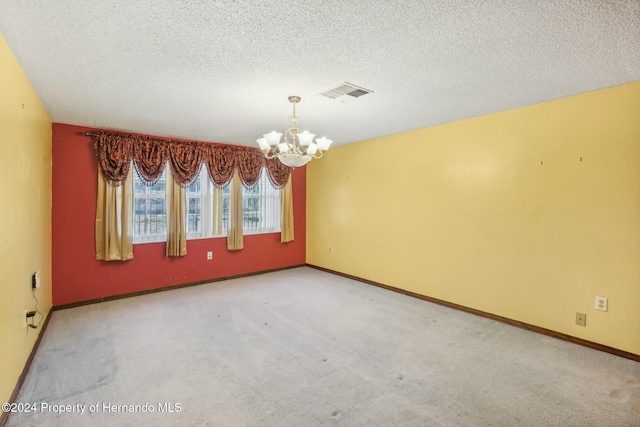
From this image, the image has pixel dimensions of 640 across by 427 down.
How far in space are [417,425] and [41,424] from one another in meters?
2.19

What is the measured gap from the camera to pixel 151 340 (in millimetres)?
2994

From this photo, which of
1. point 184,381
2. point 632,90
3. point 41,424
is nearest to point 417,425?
point 184,381

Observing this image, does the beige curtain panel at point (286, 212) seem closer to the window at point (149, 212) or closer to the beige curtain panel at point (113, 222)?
the window at point (149, 212)

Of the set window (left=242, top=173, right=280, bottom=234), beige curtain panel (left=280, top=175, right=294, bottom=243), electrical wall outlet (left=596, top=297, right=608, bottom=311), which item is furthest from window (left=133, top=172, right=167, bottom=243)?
electrical wall outlet (left=596, top=297, right=608, bottom=311)

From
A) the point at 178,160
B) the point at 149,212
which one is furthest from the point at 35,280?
the point at 178,160

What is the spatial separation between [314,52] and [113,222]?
3.54 meters

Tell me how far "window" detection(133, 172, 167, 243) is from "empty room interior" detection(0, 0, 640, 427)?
1.0 inches

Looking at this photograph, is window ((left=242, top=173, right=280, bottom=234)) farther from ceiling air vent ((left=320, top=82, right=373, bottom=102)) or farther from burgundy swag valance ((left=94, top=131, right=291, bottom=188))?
ceiling air vent ((left=320, top=82, right=373, bottom=102))

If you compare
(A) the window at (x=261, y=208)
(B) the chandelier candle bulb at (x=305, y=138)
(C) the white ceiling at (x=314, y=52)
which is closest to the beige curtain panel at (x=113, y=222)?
(C) the white ceiling at (x=314, y=52)

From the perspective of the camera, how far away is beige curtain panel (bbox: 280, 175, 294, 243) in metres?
5.85

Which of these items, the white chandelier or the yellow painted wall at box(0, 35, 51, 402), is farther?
the white chandelier

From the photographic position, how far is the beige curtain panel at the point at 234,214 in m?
5.24

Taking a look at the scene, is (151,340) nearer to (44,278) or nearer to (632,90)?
(44,278)

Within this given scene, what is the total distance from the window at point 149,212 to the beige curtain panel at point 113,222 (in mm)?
163
